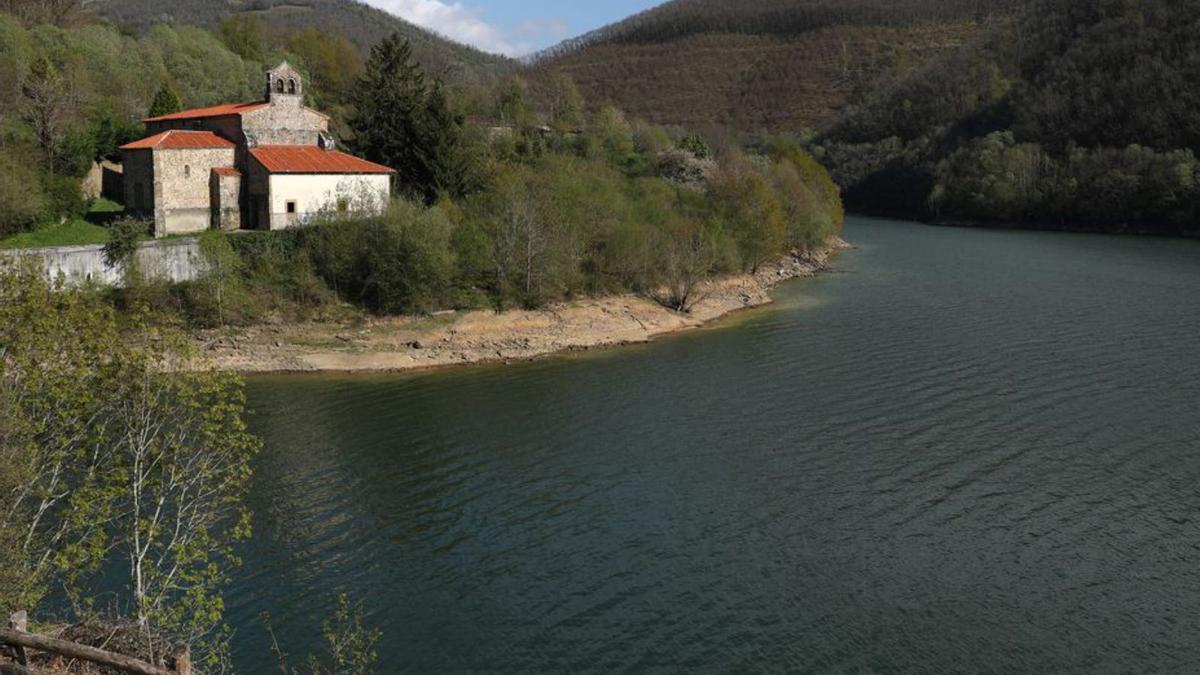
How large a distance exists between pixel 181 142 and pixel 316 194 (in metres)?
6.01

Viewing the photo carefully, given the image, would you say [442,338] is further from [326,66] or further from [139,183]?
[326,66]

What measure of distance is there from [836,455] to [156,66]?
Result: 54.3 m

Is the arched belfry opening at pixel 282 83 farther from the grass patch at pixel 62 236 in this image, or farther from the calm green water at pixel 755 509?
the calm green water at pixel 755 509

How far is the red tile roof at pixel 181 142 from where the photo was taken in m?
42.8

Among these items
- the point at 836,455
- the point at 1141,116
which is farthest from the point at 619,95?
the point at 836,455

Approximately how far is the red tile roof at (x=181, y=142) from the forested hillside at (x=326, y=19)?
60.8m

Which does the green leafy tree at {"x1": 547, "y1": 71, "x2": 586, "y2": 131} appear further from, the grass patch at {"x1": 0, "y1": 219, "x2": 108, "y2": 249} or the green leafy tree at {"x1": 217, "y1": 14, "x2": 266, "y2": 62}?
the grass patch at {"x1": 0, "y1": 219, "x2": 108, "y2": 249}

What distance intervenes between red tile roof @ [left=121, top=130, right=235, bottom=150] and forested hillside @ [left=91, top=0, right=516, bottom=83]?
200ft

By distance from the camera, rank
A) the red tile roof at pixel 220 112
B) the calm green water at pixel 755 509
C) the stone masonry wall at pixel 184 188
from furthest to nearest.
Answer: the red tile roof at pixel 220 112 → the stone masonry wall at pixel 184 188 → the calm green water at pixel 755 509

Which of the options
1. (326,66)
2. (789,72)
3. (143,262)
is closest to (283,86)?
(143,262)

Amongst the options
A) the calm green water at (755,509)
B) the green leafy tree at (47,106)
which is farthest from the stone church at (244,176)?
the calm green water at (755,509)

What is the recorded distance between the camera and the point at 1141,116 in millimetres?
94750

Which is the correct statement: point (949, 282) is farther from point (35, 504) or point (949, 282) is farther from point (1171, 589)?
point (35, 504)

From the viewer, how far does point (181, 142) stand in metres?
43.6
